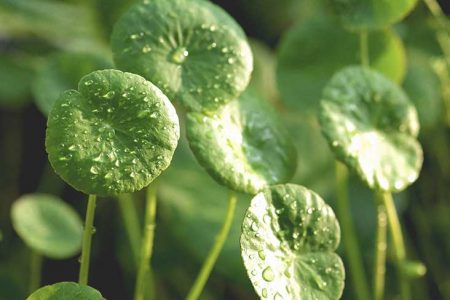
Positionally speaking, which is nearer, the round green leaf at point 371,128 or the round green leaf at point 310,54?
the round green leaf at point 371,128

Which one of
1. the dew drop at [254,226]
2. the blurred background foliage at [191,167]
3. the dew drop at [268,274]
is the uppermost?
the dew drop at [254,226]

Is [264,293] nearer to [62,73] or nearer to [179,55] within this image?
[179,55]

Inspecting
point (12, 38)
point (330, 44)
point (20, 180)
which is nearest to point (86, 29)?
point (12, 38)

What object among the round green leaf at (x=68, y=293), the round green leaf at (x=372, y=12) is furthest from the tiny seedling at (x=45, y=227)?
the round green leaf at (x=372, y=12)

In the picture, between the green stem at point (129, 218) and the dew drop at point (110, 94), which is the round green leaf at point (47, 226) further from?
the dew drop at point (110, 94)

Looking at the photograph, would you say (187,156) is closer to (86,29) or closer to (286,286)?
(86,29)

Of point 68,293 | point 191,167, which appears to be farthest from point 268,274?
point 191,167
